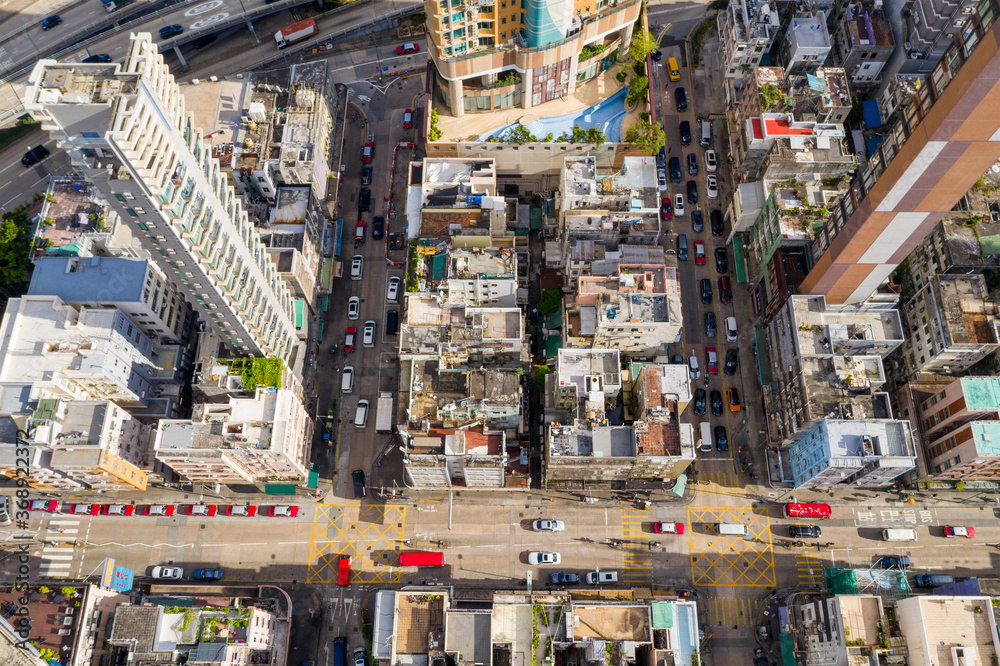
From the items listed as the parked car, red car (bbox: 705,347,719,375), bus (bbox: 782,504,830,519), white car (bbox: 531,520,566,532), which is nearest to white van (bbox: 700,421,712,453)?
red car (bbox: 705,347,719,375)

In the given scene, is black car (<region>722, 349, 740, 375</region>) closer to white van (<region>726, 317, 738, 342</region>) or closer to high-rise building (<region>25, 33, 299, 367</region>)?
white van (<region>726, 317, 738, 342</region>)

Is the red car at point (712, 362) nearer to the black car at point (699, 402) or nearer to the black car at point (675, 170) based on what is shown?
the black car at point (699, 402)

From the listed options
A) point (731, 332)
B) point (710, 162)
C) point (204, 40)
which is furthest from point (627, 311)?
point (204, 40)

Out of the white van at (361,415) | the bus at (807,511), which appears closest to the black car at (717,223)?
the bus at (807,511)

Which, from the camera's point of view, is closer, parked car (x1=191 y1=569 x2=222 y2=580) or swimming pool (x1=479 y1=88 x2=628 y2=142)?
parked car (x1=191 y1=569 x2=222 y2=580)

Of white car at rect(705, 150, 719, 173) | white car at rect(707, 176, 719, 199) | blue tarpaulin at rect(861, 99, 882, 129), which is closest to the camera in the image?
white car at rect(707, 176, 719, 199)

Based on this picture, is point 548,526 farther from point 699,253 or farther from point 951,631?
point 699,253

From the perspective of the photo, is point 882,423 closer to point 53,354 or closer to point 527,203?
point 527,203
